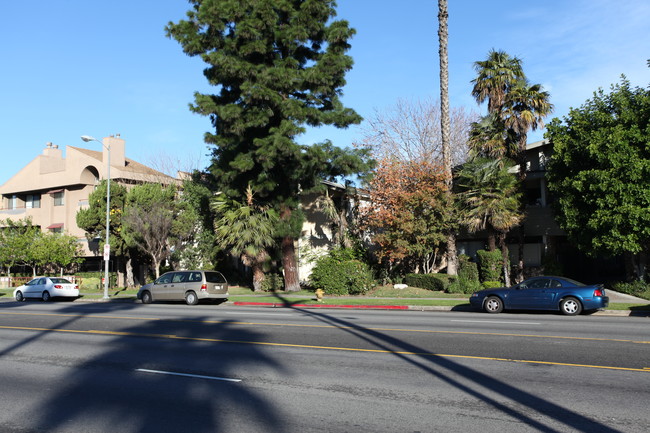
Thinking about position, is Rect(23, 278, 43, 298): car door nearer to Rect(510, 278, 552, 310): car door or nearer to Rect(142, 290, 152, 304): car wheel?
Rect(142, 290, 152, 304): car wheel

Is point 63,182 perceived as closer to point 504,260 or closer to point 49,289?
point 49,289

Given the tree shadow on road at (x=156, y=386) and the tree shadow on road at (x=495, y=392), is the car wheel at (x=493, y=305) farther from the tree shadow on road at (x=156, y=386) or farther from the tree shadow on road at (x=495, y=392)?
the tree shadow on road at (x=156, y=386)

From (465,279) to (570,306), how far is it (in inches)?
376

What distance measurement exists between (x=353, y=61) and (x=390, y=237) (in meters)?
9.24

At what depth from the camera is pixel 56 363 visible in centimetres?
1009

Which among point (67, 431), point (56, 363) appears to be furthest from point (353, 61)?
point (67, 431)

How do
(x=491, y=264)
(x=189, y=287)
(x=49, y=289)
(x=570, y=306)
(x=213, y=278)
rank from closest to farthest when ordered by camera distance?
1. (x=570, y=306)
2. (x=189, y=287)
3. (x=213, y=278)
4. (x=491, y=264)
5. (x=49, y=289)

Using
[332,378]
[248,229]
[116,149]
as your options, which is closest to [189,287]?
[248,229]

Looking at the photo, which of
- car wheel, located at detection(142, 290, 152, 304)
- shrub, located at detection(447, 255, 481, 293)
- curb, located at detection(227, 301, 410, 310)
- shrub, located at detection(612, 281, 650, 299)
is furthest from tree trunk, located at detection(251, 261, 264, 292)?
shrub, located at detection(612, 281, 650, 299)

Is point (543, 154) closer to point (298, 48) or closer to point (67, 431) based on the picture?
point (298, 48)

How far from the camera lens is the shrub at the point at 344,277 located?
27.3 meters

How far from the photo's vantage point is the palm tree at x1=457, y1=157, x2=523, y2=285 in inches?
1009

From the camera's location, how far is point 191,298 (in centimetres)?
2472

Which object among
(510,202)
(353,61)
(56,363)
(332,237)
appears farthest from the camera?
(332,237)
